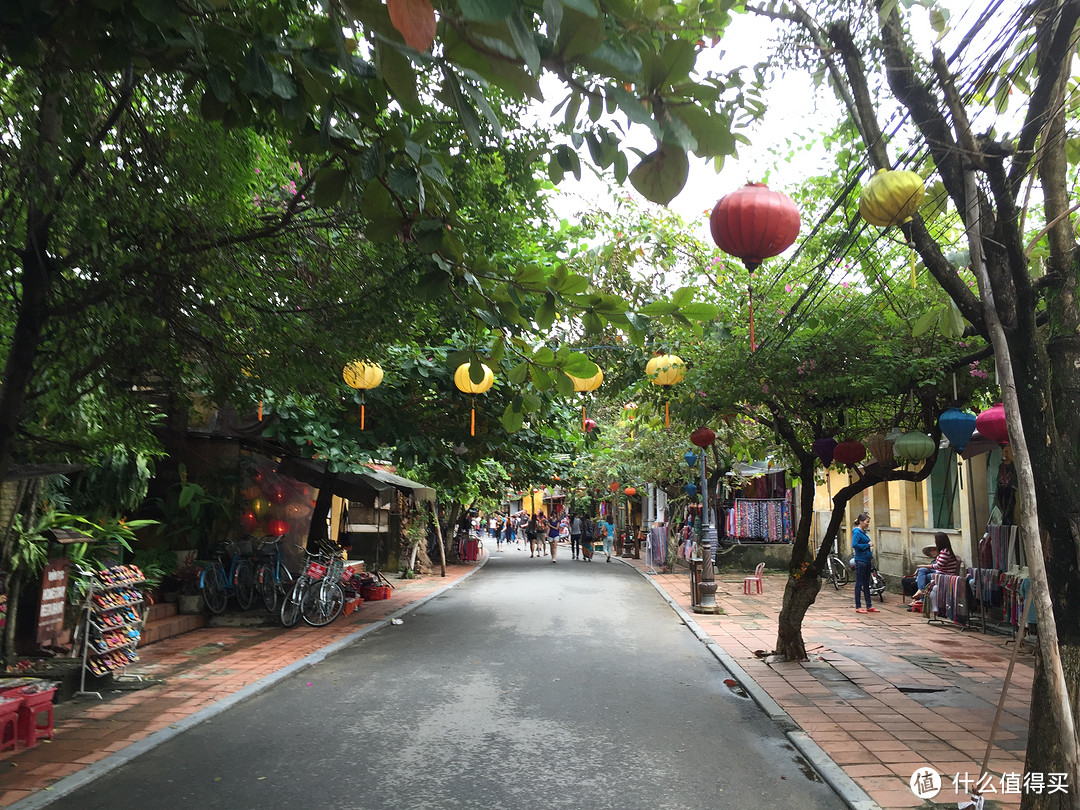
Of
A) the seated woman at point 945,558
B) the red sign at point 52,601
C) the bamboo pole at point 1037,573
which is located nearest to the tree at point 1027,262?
the bamboo pole at point 1037,573

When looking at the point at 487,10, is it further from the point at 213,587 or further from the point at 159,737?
the point at 213,587

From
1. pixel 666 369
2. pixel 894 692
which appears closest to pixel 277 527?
pixel 666 369

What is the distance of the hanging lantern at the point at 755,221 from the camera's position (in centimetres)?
499

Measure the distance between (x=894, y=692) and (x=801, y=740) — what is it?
2.32 m

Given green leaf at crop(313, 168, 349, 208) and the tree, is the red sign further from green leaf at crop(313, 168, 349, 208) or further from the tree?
the tree

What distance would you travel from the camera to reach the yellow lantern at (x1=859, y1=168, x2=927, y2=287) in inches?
155

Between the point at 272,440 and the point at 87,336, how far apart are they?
8.56 meters

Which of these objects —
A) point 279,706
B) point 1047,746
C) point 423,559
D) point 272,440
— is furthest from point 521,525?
point 1047,746

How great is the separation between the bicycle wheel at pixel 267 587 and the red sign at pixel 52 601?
4.57 meters

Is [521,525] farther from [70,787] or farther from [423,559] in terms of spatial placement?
[70,787]

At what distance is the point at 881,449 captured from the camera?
28.2 ft

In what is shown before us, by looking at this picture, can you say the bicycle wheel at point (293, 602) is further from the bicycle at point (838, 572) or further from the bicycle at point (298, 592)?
the bicycle at point (838, 572)

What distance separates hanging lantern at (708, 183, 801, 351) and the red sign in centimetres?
729

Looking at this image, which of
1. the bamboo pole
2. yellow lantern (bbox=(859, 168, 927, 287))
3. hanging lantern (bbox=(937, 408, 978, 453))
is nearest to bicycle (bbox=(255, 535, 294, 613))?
hanging lantern (bbox=(937, 408, 978, 453))
